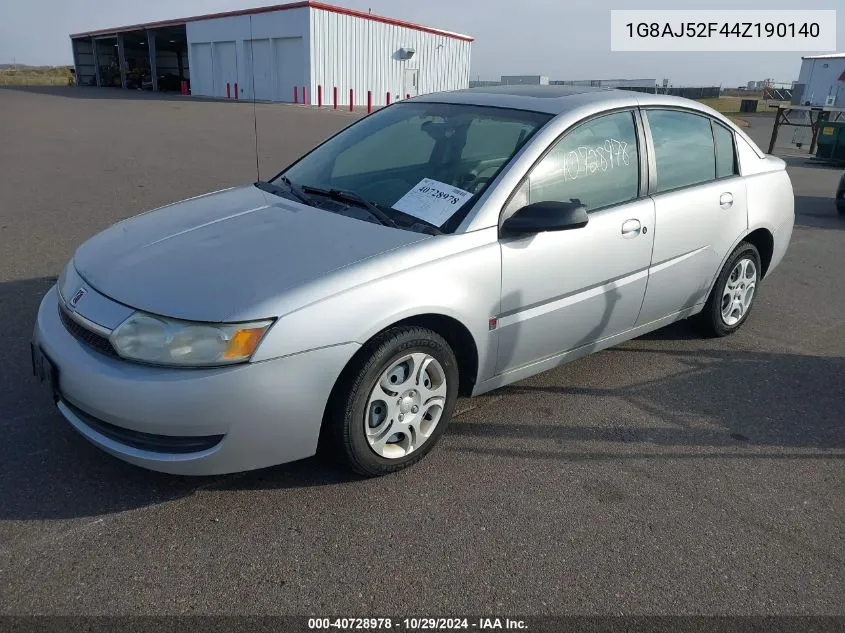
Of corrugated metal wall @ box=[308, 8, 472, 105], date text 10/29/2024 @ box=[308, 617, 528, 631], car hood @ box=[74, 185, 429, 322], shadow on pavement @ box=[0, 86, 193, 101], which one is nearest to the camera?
date text 10/29/2024 @ box=[308, 617, 528, 631]

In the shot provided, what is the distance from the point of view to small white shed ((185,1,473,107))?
3334 cm

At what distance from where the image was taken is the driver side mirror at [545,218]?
307 cm

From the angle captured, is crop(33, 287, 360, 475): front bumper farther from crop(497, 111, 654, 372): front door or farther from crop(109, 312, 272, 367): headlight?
crop(497, 111, 654, 372): front door

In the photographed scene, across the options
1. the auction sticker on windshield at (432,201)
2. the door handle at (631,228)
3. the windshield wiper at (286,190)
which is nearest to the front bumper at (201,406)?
the auction sticker on windshield at (432,201)

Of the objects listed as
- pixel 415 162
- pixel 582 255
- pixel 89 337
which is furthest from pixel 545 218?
pixel 89 337

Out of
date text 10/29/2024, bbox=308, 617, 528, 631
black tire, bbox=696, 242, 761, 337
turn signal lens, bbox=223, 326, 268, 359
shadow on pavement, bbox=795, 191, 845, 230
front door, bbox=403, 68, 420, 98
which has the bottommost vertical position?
date text 10/29/2024, bbox=308, 617, 528, 631

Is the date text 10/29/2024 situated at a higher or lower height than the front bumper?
lower

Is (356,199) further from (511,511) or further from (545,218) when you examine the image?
(511,511)

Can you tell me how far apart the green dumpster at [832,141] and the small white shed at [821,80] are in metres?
28.5

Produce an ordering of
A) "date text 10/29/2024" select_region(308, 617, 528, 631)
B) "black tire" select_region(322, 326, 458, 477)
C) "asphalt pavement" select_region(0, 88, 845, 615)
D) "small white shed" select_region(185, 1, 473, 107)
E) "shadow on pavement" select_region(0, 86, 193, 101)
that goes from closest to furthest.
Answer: "date text 10/29/2024" select_region(308, 617, 528, 631), "asphalt pavement" select_region(0, 88, 845, 615), "black tire" select_region(322, 326, 458, 477), "small white shed" select_region(185, 1, 473, 107), "shadow on pavement" select_region(0, 86, 193, 101)

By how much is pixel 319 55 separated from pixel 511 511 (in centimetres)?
3382

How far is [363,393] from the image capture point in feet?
9.12

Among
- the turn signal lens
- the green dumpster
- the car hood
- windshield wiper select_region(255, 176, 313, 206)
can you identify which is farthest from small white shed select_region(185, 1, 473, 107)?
the turn signal lens

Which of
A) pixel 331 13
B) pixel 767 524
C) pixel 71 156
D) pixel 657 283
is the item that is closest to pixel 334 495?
pixel 767 524
